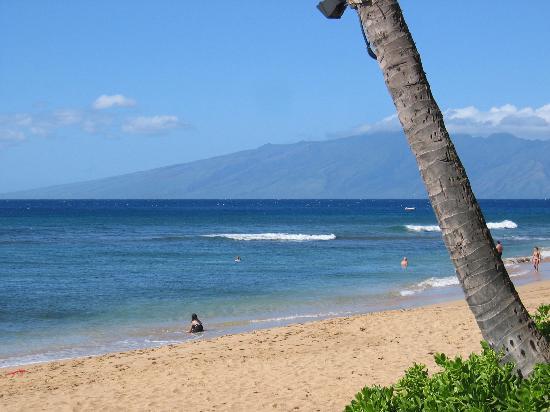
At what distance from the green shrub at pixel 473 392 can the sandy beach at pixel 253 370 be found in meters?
5.56

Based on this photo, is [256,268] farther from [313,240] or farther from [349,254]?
[313,240]

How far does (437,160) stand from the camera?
500 cm

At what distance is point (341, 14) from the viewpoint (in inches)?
203

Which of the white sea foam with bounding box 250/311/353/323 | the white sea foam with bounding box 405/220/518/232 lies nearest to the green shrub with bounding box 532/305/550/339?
the white sea foam with bounding box 250/311/353/323

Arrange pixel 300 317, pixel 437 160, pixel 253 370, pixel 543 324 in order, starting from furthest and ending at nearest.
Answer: pixel 300 317 < pixel 253 370 < pixel 543 324 < pixel 437 160

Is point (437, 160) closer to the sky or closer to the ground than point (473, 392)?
closer to the sky

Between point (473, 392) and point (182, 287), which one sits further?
point (182, 287)

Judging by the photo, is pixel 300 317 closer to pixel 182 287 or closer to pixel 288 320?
pixel 288 320

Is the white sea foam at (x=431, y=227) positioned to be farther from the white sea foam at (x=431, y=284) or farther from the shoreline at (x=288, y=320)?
the white sea foam at (x=431, y=284)

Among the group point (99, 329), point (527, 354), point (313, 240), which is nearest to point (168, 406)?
point (527, 354)

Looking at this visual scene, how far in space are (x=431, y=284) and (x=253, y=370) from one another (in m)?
17.6

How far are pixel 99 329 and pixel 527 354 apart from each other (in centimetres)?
1668

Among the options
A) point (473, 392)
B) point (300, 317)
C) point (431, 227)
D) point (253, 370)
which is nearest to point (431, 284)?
point (300, 317)

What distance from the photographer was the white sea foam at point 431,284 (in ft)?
89.7
